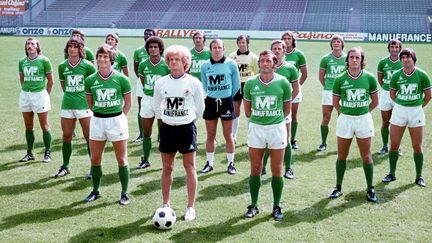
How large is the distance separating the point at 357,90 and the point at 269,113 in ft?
4.97

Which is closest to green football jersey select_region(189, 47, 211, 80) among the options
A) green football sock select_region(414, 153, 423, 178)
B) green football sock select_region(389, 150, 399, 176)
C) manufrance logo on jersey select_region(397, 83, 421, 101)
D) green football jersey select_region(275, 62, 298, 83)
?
green football jersey select_region(275, 62, 298, 83)

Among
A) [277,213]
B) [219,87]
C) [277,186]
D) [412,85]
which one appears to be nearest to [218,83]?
[219,87]

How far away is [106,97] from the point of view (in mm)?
7105

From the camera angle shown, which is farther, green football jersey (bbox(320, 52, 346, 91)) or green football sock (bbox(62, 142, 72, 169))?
green football jersey (bbox(320, 52, 346, 91))

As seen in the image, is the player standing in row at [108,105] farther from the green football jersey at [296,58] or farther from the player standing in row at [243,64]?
the green football jersey at [296,58]

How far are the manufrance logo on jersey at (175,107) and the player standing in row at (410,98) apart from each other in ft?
12.3

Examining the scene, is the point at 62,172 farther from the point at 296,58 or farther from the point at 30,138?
the point at 296,58

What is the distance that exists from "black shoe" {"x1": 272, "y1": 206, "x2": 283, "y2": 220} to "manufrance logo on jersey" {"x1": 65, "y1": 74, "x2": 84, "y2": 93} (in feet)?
12.3

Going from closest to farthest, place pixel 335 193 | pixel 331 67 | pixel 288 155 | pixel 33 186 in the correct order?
pixel 335 193 < pixel 33 186 < pixel 288 155 < pixel 331 67

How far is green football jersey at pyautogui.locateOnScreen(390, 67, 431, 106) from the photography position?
8.13 m

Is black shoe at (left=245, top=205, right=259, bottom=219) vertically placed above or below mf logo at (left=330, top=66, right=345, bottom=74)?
below

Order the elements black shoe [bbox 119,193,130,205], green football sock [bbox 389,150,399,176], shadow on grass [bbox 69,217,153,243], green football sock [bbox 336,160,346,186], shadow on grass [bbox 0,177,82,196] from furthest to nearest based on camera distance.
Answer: green football sock [bbox 389,150,399,176]
shadow on grass [bbox 0,177,82,196]
green football sock [bbox 336,160,346,186]
black shoe [bbox 119,193,130,205]
shadow on grass [bbox 69,217,153,243]

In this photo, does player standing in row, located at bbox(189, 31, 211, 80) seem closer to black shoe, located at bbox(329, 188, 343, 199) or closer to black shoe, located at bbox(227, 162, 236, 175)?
black shoe, located at bbox(227, 162, 236, 175)

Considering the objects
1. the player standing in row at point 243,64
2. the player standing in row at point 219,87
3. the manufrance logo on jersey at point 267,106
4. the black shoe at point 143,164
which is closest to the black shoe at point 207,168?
the player standing in row at point 219,87
